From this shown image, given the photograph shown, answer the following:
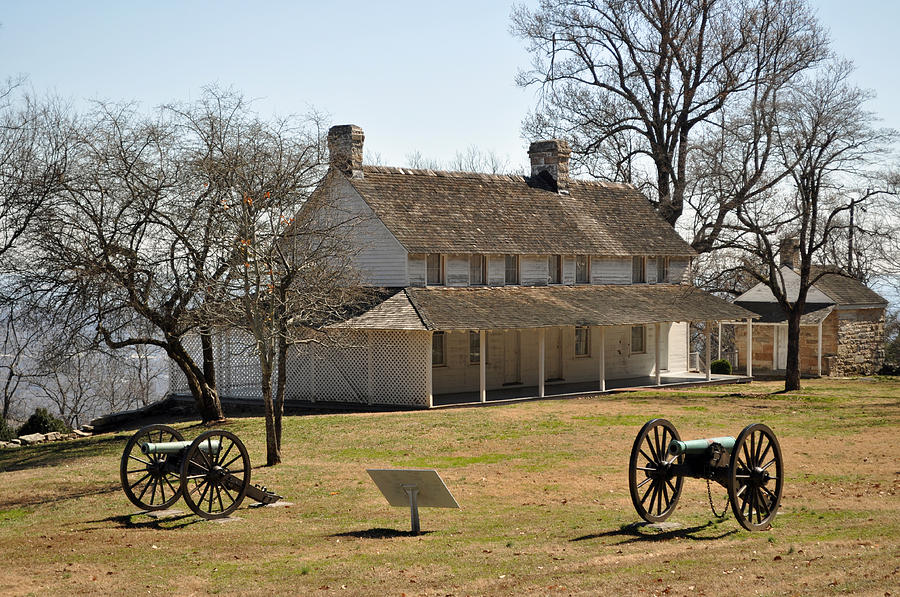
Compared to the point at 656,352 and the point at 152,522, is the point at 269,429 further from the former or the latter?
the point at 656,352

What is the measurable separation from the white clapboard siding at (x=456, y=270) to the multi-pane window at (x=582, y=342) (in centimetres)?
576

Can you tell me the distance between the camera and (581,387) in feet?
115

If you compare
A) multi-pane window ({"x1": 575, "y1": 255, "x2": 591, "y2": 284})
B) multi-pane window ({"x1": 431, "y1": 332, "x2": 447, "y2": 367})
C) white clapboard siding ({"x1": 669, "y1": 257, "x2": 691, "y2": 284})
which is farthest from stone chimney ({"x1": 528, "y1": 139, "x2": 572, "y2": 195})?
multi-pane window ({"x1": 431, "y1": 332, "x2": 447, "y2": 367})

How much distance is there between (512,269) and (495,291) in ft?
5.10

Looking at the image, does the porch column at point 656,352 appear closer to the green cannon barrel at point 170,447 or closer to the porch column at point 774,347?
the porch column at point 774,347

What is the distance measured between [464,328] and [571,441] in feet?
24.1

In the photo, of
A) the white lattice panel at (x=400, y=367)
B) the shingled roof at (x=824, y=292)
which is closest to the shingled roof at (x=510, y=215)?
the white lattice panel at (x=400, y=367)

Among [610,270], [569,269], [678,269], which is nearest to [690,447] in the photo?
[569,269]

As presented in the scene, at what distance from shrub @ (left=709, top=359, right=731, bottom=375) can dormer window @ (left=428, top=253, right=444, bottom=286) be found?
50.9ft

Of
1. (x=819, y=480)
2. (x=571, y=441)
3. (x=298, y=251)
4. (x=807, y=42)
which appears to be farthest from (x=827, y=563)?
(x=807, y=42)

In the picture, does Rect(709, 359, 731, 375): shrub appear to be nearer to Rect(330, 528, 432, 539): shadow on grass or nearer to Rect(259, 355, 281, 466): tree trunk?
Rect(259, 355, 281, 466): tree trunk

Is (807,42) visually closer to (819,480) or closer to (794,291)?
(794,291)

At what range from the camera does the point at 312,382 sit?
3152cm

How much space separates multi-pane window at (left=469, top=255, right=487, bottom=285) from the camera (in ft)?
110
